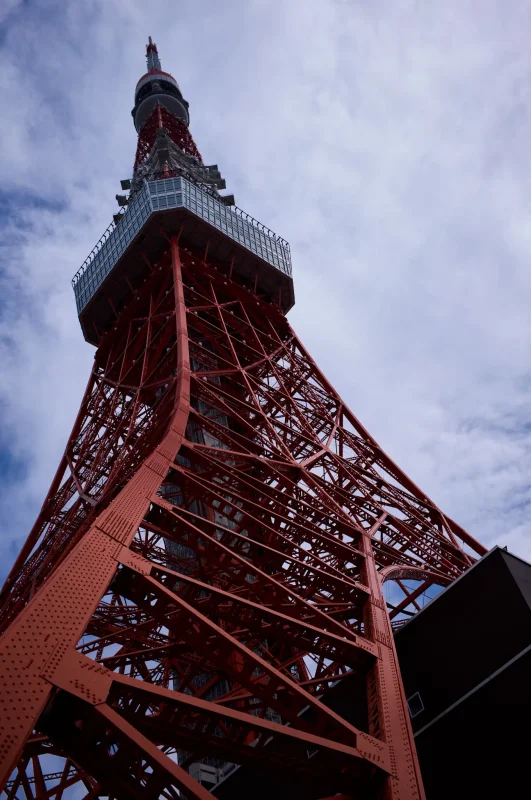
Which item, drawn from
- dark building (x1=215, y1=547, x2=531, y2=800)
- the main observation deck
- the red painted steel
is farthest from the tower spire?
dark building (x1=215, y1=547, x2=531, y2=800)

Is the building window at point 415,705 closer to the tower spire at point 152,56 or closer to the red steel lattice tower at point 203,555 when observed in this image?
the red steel lattice tower at point 203,555

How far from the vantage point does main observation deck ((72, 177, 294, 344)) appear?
86.5 feet

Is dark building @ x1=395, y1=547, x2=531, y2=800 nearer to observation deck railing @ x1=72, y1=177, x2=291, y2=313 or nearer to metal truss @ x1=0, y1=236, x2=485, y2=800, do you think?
metal truss @ x1=0, y1=236, x2=485, y2=800

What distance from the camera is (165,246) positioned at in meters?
26.6

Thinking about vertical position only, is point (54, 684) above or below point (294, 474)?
below

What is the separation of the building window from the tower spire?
42112mm

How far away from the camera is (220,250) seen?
27219 millimetres

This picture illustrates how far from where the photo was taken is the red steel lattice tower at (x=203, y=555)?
5422 millimetres

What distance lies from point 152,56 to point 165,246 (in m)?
24.7

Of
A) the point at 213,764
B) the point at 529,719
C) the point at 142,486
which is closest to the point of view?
the point at 529,719

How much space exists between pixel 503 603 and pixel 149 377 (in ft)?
43.7

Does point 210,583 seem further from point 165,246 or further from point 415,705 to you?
point 165,246

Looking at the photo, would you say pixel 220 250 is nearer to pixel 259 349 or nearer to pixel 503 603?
pixel 259 349

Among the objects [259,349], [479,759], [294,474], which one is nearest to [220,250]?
[259,349]
